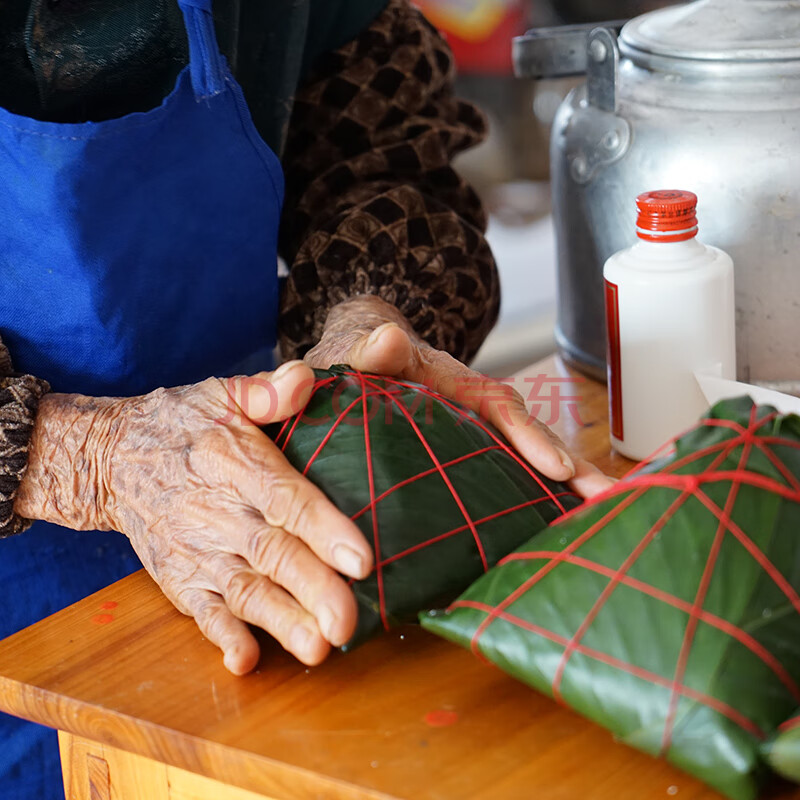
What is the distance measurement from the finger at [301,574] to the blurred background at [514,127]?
2.38 metres

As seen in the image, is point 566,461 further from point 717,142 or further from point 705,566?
point 717,142

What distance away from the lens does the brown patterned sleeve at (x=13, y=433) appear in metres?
0.76

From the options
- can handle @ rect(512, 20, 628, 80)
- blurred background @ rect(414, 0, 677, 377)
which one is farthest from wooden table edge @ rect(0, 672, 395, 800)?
blurred background @ rect(414, 0, 677, 377)

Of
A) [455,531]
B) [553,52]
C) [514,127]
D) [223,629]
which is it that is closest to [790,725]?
[455,531]

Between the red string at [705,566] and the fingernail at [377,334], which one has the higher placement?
the fingernail at [377,334]

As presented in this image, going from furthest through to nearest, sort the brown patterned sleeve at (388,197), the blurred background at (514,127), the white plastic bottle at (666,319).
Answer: the blurred background at (514,127) → the brown patterned sleeve at (388,197) → the white plastic bottle at (666,319)

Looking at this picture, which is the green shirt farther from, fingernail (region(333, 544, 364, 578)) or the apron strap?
fingernail (region(333, 544, 364, 578))

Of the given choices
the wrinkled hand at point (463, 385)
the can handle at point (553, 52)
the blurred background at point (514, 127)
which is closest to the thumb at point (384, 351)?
the wrinkled hand at point (463, 385)

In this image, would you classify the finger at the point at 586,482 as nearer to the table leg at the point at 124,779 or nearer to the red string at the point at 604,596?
the red string at the point at 604,596

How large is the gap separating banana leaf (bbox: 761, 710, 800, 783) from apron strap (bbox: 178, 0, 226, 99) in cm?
66

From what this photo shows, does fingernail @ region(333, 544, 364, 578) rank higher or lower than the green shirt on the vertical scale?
lower

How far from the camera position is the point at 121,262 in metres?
0.86

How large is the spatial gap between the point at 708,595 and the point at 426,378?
353 mm

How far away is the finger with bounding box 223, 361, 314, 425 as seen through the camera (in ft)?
2.20
